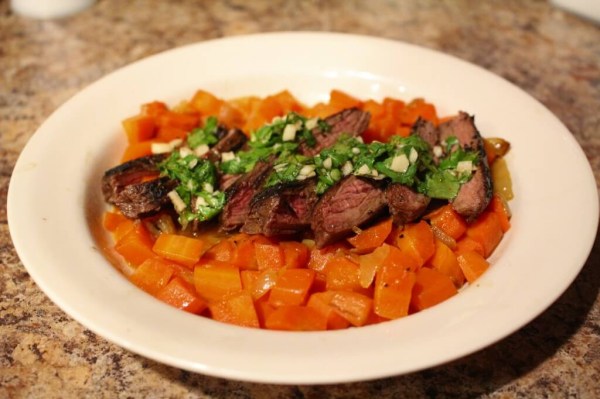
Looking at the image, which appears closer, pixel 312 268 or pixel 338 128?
pixel 312 268

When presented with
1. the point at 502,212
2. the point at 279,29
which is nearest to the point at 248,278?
the point at 502,212

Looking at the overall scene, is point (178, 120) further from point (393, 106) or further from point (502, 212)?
point (502, 212)

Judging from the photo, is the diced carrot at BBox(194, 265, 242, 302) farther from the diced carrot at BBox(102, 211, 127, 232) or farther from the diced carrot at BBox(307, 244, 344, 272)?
the diced carrot at BBox(102, 211, 127, 232)

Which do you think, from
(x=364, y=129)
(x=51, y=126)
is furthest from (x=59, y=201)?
(x=364, y=129)

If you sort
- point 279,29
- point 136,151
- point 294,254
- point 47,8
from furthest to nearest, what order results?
Answer: point 47,8, point 279,29, point 136,151, point 294,254

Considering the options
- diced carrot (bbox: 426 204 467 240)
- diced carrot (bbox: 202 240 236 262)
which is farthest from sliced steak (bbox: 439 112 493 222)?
diced carrot (bbox: 202 240 236 262)

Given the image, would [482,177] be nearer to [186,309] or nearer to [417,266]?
[417,266]
